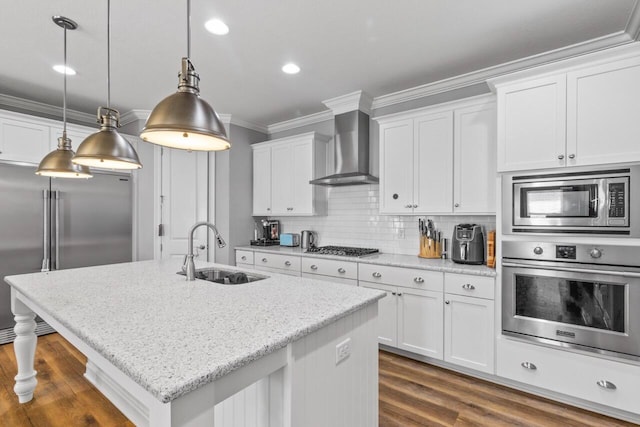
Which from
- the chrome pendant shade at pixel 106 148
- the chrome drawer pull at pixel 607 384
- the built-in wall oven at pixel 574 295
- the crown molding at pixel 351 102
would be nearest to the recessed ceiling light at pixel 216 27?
the chrome pendant shade at pixel 106 148

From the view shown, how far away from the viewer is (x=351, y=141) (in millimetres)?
A: 3637

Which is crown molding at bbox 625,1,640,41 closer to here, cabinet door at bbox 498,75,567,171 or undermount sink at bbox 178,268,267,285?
cabinet door at bbox 498,75,567,171

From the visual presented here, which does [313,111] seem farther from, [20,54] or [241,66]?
[20,54]

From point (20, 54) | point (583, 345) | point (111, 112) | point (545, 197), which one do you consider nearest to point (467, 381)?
point (583, 345)

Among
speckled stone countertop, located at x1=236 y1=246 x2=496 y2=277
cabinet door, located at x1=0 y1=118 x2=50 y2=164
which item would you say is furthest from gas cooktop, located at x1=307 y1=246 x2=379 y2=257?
cabinet door, located at x1=0 y1=118 x2=50 y2=164

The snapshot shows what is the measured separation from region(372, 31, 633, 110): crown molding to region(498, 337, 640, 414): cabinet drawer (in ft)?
7.32

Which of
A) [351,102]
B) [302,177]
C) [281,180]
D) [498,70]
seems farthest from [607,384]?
[281,180]

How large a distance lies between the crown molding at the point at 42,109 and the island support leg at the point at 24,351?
8.66ft

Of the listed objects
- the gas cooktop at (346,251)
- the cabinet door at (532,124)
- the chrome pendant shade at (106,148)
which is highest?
the cabinet door at (532,124)

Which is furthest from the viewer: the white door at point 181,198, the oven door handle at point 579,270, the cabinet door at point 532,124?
the white door at point 181,198

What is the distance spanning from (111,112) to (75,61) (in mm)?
1488

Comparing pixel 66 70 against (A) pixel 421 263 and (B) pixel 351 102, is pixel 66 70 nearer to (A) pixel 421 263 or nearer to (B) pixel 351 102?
(B) pixel 351 102

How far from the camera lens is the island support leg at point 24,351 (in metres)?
2.24

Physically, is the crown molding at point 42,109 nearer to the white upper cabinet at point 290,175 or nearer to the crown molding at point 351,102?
the white upper cabinet at point 290,175
